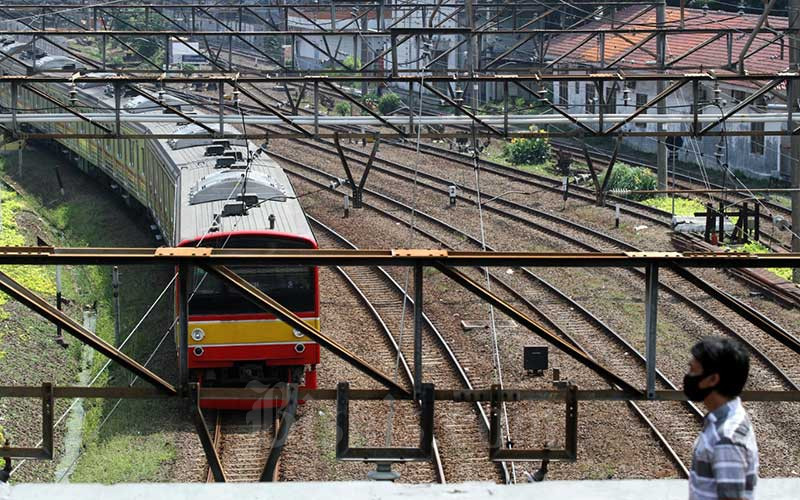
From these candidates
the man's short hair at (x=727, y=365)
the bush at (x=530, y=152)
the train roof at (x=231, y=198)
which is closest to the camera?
the man's short hair at (x=727, y=365)

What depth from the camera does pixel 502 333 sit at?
15.4 metres

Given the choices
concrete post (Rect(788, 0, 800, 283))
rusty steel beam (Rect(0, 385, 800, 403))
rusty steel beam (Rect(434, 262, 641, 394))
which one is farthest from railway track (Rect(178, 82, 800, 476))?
rusty steel beam (Rect(434, 262, 641, 394))

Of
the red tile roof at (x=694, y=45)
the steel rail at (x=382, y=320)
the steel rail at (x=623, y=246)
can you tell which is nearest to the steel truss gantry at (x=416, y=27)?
the red tile roof at (x=694, y=45)

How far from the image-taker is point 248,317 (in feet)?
41.3

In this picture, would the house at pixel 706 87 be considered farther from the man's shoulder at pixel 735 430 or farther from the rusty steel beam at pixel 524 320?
the man's shoulder at pixel 735 430

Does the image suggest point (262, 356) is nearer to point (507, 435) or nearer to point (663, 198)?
point (507, 435)

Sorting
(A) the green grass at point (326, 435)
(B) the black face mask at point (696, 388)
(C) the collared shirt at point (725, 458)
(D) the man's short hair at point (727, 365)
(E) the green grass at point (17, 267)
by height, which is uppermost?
(D) the man's short hair at point (727, 365)

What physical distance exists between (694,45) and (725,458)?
104ft

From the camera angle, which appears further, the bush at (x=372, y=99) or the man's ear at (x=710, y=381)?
the bush at (x=372, y=99)

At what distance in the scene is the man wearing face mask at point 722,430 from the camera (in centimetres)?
371

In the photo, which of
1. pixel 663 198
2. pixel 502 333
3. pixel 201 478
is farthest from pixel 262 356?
pixel 663 198

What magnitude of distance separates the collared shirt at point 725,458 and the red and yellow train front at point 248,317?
886 cm

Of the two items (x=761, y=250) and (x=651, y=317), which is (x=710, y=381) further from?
(x=761, y=250)

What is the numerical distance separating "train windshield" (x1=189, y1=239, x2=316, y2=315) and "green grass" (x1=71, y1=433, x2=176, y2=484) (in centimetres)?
147
